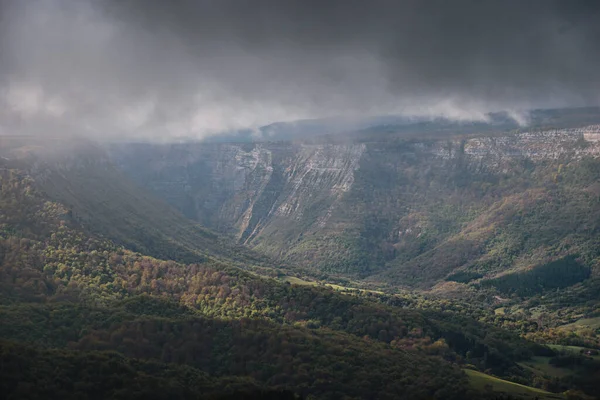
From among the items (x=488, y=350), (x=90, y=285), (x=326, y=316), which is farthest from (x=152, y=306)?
(x=488, y=350)

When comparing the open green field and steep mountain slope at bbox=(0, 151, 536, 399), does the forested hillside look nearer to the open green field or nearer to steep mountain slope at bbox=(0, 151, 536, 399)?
steep mountain slope at bbox=(0, 151, 536, 399)

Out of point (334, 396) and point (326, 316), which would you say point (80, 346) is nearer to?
point (334, 396)

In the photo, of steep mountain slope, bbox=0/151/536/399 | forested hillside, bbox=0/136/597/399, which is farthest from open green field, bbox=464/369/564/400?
steep mountain slope, bbox=0/151/536/399

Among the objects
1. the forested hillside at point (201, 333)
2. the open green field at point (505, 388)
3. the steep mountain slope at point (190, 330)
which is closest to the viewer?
the forested hillside at point (201, 333)

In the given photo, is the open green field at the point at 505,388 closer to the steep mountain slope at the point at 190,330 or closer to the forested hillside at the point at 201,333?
the forested hillside at the point at 201,333

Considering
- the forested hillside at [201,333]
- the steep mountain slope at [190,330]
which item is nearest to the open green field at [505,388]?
the forested hillside at [201,333]

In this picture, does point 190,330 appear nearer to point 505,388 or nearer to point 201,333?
point 201,333

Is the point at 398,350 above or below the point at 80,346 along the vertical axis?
below

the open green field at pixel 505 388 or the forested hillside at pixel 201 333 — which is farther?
the open green field at pixel 505 388
